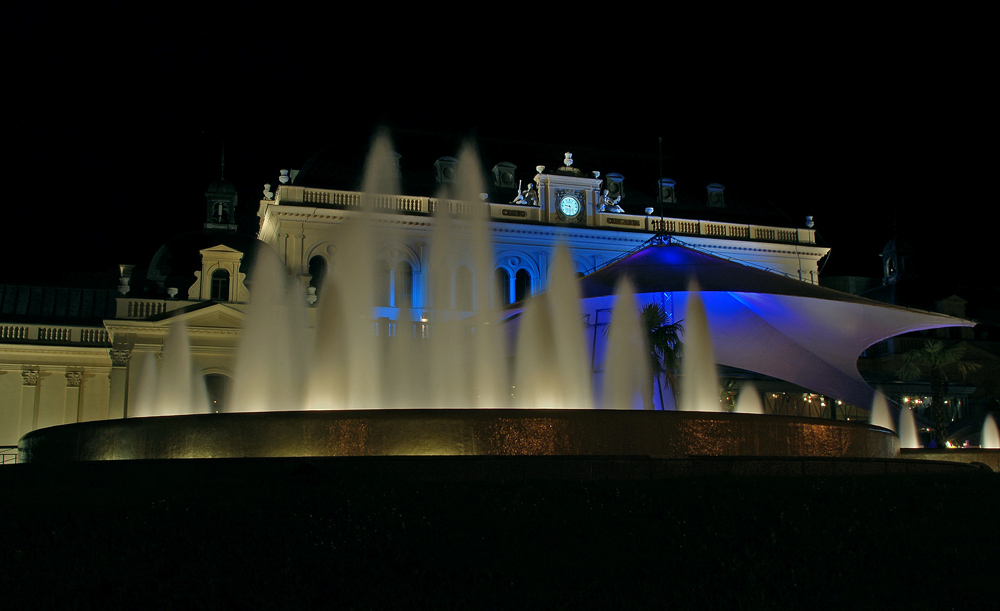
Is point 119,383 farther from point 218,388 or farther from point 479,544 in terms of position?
point 479,544

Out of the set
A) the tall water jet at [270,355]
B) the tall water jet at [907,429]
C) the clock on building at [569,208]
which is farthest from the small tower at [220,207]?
the tall water jet at [907,429]

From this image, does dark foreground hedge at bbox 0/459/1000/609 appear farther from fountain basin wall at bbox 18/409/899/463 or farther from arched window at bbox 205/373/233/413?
arched window at bbox 205/373/233/413

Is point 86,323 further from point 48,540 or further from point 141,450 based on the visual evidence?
point 48,540

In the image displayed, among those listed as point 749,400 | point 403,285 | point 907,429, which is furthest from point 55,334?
point 907,429

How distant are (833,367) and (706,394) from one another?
586cm

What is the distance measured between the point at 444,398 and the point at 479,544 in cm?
896

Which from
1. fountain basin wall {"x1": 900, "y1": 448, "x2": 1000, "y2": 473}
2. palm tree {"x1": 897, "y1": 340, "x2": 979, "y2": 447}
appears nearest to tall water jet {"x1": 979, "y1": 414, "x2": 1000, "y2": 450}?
palm tree {"x1": 897, "y1": 340, "x2": 979, "y2": 447}

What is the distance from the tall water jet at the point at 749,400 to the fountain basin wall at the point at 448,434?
2647cm

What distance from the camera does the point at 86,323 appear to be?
45.9 metres

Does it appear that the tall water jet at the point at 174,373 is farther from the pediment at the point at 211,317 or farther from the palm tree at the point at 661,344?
the palm tree at the point at 661,344

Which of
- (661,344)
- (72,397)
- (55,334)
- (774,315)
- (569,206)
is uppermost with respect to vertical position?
(569,206)

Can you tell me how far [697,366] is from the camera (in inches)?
986

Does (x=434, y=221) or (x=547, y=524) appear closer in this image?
(x=547, y=524)

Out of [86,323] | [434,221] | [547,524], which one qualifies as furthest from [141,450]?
[86,323]
